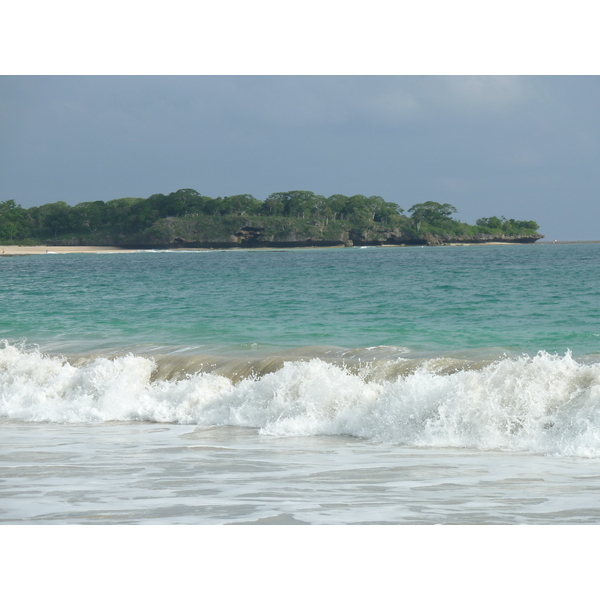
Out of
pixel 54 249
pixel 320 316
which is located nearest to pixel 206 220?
pixel 54 249

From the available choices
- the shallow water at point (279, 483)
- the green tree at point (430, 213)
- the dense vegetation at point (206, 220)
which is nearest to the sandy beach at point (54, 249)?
the dense vegetation at point (206, 220)

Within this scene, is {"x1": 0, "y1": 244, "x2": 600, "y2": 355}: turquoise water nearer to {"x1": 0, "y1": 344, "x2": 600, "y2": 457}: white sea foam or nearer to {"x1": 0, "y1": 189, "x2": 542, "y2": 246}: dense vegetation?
{"x1": 0, "y1": 344, "x2": 600, "y2": 457}: white sea foam

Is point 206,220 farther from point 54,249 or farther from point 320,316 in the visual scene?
point 320,316

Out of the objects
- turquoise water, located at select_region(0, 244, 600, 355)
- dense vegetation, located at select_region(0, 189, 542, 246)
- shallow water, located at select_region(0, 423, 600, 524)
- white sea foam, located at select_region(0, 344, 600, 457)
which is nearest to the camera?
shallow water, located at select_region(0, 423, 600, 524)

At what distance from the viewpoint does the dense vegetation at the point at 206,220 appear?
404 ft

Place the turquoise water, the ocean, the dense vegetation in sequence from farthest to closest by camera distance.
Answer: the dense vegetation < the turquoise water < the ocean

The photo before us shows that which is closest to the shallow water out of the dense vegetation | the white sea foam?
the white sea foam

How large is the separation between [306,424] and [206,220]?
11903cm

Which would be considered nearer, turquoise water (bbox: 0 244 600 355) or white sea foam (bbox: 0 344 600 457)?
white sea foam (bbox: 0 344 600 457)

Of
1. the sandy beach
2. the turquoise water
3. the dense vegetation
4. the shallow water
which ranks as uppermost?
the dense vegetation

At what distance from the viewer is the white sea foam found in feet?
26.4

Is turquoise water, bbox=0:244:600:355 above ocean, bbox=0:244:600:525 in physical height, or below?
above

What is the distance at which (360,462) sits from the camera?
715 centimetres

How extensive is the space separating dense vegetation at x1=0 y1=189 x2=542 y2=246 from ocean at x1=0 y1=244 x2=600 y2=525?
108m
